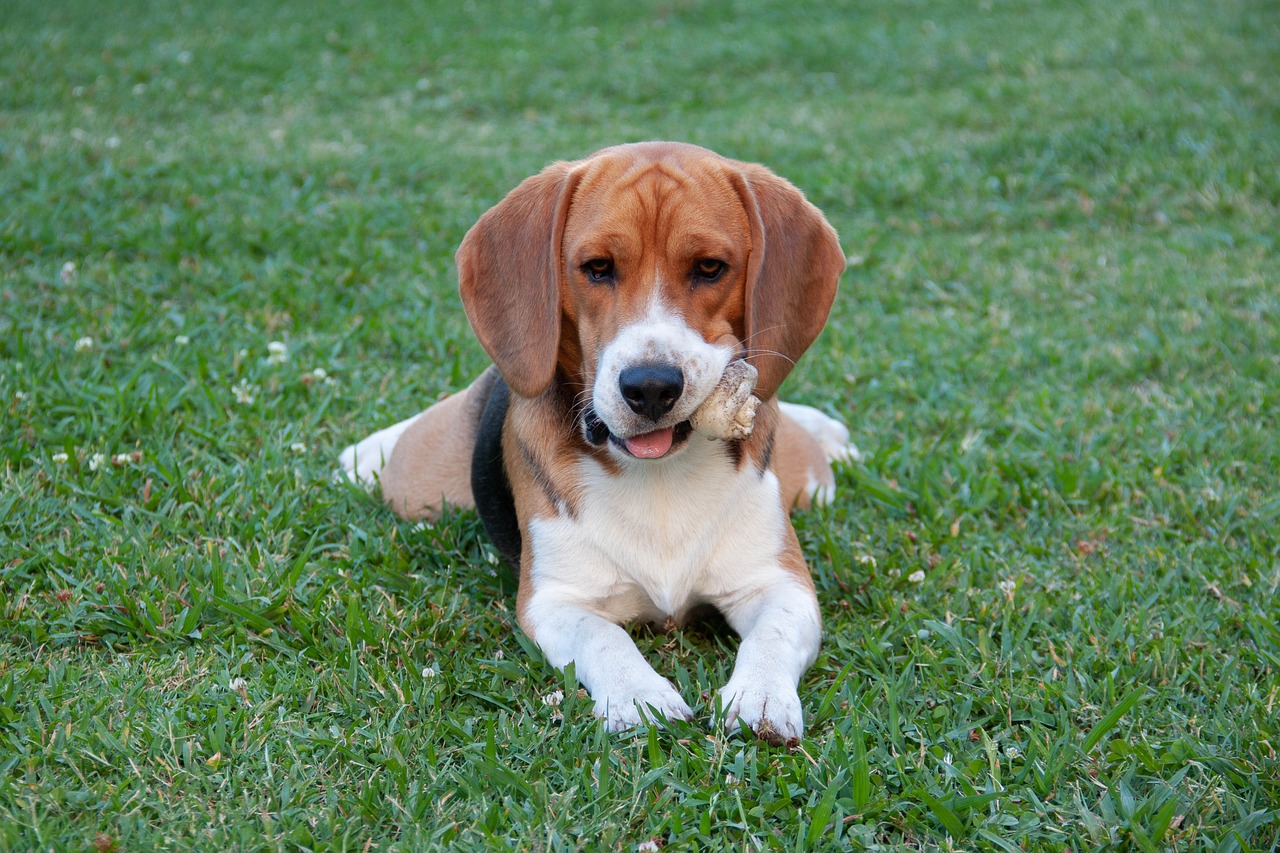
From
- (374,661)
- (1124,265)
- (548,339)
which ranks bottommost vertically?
(1124,265)

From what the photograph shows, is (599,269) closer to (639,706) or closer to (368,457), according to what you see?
(639,706)

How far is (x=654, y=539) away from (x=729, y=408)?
0.58 m

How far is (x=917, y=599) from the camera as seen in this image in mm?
4293

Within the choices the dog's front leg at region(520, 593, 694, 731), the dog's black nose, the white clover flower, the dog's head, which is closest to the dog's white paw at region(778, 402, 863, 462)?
the dog's head

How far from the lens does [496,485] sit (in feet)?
14.2

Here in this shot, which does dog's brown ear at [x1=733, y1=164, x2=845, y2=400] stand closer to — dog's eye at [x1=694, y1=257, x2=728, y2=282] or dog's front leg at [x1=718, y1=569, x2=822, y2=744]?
dog's eye at [x1=694, y1=257, x2=728, y2=282]

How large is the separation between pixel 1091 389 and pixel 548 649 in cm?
381

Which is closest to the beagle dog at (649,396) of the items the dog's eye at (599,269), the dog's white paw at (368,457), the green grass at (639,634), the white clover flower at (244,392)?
the dog's eye at (599,269)

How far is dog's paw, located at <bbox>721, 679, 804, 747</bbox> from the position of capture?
3.29 meters

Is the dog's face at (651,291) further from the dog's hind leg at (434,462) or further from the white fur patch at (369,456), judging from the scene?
the white fur patch at (369,456)

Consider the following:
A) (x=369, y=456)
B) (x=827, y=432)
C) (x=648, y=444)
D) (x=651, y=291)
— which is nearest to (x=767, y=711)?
(x=648, y=444)

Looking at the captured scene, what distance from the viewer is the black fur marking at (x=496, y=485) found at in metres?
4.29

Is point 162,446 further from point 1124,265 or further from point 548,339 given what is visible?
point 1124,265

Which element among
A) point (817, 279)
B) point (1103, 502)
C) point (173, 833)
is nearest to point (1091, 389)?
point (1103, 502)
